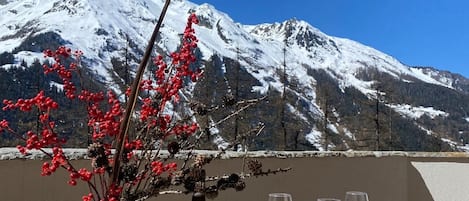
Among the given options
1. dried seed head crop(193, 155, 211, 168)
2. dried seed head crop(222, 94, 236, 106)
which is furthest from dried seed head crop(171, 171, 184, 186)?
dried seed head crop(222, 94, 236, 106)

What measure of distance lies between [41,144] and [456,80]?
185 ft

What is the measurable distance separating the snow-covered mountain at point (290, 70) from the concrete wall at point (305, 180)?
43 cm

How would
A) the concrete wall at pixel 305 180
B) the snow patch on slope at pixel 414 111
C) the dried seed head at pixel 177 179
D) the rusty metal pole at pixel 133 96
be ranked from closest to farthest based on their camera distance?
1. the rusty metal pole at pixel 133 96
2. the dried seed head at pixel 177 179
3. the concrete wall at pixel 305 180
4. the snow patch on slope at pixel 414 111

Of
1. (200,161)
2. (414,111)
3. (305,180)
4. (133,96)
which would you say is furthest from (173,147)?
(414,111)

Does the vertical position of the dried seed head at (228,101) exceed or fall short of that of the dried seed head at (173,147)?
it exceeds it

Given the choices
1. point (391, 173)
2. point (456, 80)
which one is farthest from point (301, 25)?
point (391, 173)

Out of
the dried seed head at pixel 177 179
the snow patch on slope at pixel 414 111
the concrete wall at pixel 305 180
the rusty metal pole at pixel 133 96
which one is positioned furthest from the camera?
the snow patch on slope at pixel 414 111

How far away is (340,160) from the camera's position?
278cm

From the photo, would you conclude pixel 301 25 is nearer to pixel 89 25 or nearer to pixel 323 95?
pixel 89 25

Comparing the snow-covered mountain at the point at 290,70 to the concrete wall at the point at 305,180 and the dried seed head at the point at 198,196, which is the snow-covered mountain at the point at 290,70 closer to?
the dried seed head at the point at 198,196

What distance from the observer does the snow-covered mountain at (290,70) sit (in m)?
9.32

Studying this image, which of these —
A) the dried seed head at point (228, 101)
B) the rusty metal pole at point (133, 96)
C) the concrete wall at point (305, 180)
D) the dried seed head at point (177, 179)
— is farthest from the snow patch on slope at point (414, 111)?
the rusty metal pole at point (133, 96)

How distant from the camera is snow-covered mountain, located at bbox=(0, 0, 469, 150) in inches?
Answer: 367

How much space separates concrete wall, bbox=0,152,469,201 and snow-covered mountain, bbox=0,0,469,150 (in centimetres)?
43
